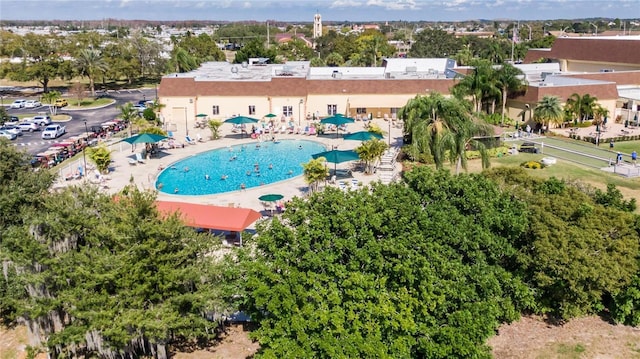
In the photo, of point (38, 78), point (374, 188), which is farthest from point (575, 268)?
point (38, 78)

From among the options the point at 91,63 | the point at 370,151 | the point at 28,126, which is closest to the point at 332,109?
the point at 370,151

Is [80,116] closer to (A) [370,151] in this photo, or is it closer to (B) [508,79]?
(A) [370,151]

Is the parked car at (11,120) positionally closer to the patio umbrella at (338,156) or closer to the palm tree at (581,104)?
the patio umbrella at (338,156)

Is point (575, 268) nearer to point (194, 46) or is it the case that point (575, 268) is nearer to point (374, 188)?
A: point (374, 188)

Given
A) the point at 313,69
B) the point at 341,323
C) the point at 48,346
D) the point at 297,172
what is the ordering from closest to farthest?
the point at 341,323 → the point at 48,346 → the point at 297,172 → the point at 313,69

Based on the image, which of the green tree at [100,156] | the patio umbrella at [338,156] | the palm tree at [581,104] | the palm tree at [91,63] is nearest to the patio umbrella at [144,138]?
the green tree at [100,156]

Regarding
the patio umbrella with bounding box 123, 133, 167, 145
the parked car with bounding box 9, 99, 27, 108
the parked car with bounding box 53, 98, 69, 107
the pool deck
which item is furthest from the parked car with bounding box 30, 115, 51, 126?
the patio umbrella with bounding box 123, 133, 167, 145
